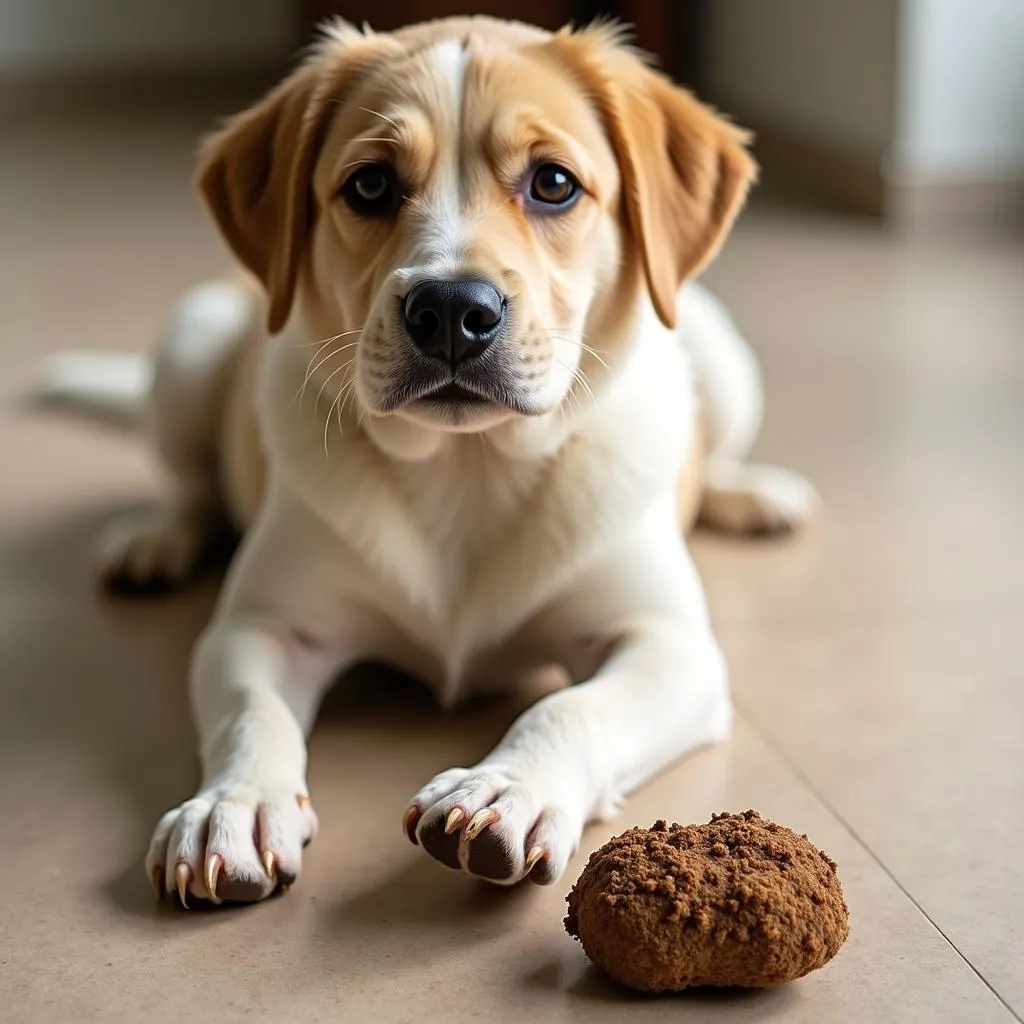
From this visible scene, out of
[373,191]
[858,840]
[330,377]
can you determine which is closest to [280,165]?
[373,191]

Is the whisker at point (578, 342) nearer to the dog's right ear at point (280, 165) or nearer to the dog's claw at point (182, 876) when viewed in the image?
the dog's right ear at point (280, 165)

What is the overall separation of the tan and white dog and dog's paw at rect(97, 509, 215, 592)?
1.68 feet

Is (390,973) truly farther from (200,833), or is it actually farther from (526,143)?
(526,143)

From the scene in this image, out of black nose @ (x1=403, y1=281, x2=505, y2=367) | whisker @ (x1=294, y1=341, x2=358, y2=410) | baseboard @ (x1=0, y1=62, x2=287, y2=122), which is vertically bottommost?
baseboard @ (x1=0, y1=62, x2=287, y2=122)

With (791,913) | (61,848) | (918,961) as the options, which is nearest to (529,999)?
(791,913)

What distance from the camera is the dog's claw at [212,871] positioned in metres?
1.65

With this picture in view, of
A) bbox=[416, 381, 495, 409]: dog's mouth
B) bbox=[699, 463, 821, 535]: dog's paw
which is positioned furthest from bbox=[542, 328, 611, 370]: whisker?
bbox=[699, 463, 821, 535]: dog's paw

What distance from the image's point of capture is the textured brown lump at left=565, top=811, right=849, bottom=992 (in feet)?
4.87

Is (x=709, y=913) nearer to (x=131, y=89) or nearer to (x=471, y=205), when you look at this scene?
(x=471, y=205)

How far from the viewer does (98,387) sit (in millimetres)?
3654

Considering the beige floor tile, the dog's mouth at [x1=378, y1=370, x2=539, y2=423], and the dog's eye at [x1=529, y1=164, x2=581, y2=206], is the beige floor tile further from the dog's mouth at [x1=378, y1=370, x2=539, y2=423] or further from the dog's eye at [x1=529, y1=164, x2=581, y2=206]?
the dog's eye at [x1=529, y1=164, x2=581, y2=206]

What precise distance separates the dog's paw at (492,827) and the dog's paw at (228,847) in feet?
0.46

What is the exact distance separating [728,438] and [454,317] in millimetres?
1291

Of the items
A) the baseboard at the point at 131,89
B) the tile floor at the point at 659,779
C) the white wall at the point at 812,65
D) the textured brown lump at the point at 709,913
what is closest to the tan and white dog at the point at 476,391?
the tile floor at the point at 659,779
